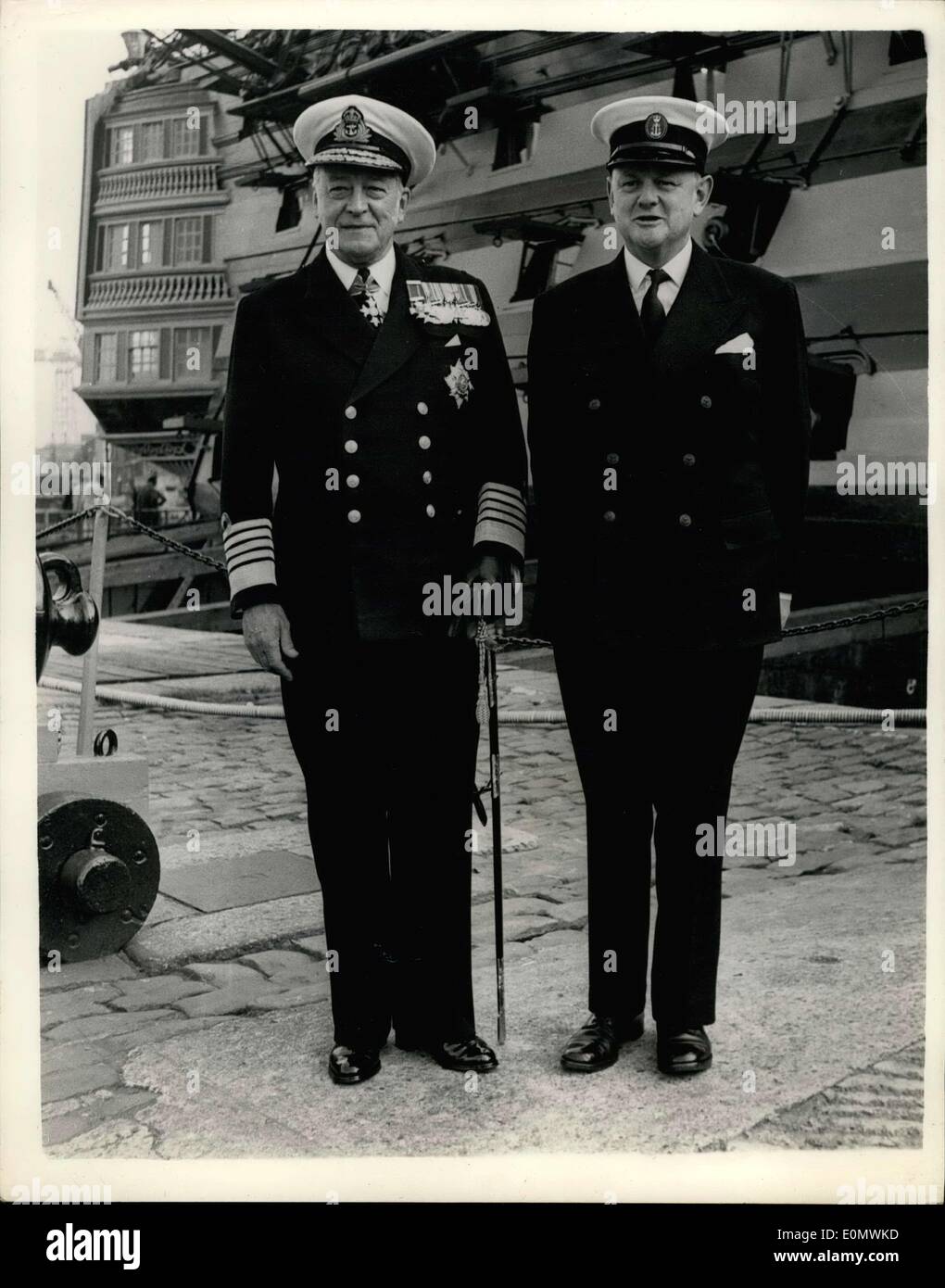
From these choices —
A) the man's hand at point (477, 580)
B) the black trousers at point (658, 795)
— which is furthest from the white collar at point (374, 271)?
the black trousers at point (658, 795)

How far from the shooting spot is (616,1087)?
3537mm

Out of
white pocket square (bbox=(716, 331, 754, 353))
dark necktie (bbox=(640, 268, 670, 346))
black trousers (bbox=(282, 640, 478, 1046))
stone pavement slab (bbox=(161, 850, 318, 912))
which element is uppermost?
dark necktie (bbox=(640, 268, 670, 346))

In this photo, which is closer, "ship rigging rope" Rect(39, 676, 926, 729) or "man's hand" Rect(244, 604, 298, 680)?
"man's hand" Rect(244, 604, 298, 680)

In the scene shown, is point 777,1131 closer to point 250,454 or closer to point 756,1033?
point 756,1033

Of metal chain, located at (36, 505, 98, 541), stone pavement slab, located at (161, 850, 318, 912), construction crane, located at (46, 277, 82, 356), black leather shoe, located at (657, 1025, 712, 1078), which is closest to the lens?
black leather shoe, located at (657, 1025, 712, 1078)

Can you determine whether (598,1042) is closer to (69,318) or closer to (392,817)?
(392,817)

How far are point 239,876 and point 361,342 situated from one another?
216 cm

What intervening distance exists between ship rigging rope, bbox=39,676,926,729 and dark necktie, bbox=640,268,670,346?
84.0 inches

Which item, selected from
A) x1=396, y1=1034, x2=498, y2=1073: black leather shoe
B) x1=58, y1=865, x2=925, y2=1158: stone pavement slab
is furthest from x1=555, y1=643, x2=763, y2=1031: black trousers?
x1=396, y1=1034, x2=498, y2=1073: black leather shoe

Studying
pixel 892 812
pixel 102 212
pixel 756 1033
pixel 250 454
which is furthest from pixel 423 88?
pixel 892 812

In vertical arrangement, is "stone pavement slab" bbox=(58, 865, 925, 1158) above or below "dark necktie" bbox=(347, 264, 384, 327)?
below

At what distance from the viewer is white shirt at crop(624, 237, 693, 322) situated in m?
3.58

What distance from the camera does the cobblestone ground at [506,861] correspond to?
3.65 m

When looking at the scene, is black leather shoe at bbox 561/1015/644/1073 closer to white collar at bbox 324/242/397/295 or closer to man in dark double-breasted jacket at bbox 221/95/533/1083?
man in dark double-breasted jacket at bbox 221/95/533/1083
